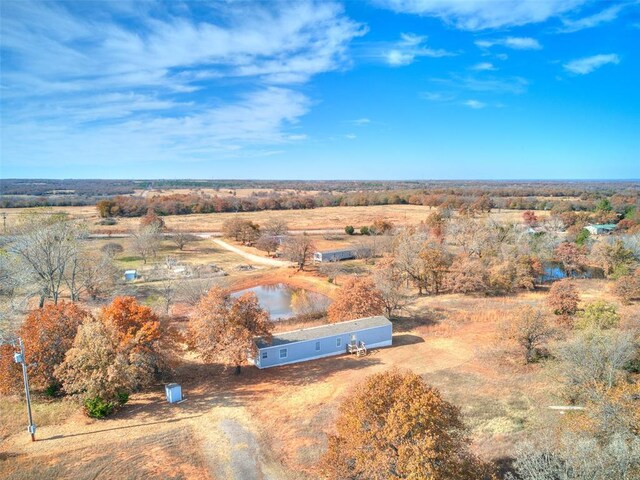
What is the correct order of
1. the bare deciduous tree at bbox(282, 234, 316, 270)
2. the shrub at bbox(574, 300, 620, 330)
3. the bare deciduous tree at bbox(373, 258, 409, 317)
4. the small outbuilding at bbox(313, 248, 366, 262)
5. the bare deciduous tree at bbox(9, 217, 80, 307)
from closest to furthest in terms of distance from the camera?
the shrub at bbox(574, 300, 620, 330) < the bare deciduous tree at bbox(9, 217, 80, 307) < the bare deciduous tree at bbox(373, 258, 409, 317) < the bare deciduous tree at bbox(282, 234, 316, 270) < the small outbuilding at bbox(313, 248, 366, 262)

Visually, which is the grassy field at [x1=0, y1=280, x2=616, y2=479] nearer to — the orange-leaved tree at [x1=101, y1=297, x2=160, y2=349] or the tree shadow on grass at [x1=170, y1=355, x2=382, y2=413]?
the tree shadow on grass at [x1=170, y1=355, x2=382, y2=413]

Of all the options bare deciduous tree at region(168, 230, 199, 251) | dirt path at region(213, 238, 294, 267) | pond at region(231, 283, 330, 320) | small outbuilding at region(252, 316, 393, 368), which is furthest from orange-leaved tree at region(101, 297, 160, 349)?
bare deciduous tree at region(168, 230, 199, 251)

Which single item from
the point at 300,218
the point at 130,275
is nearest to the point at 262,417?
the point at 130,275

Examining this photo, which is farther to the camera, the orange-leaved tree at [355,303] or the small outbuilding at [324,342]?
the orange-leaved tree at [355,303]

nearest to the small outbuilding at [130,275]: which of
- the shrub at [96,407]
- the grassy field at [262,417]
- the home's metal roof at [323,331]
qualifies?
the grassy field at [262,417]

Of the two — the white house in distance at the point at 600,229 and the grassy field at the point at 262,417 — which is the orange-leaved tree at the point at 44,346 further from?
the white house in distance at the point at 600,229

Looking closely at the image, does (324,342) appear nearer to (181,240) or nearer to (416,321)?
(416,321)
